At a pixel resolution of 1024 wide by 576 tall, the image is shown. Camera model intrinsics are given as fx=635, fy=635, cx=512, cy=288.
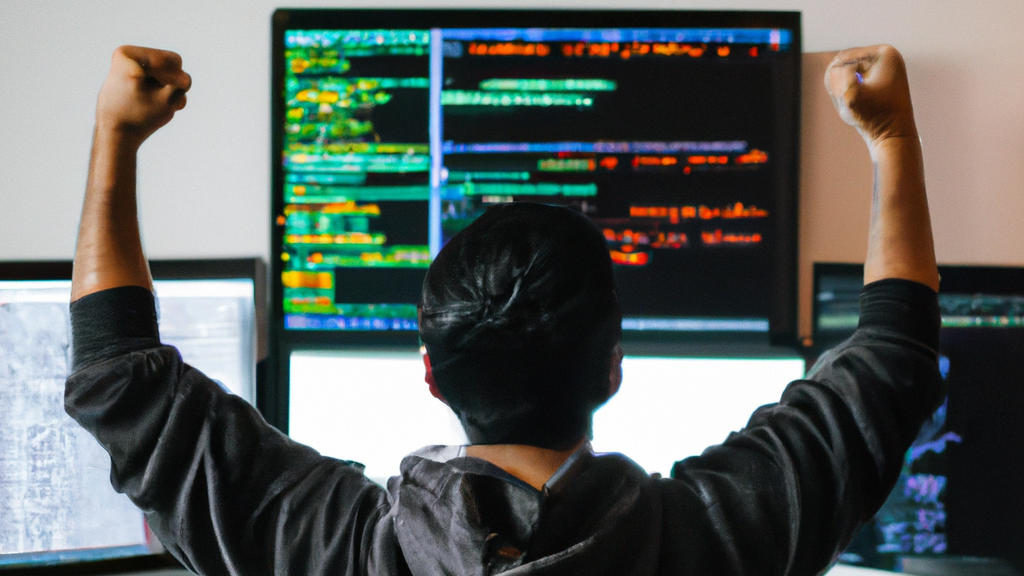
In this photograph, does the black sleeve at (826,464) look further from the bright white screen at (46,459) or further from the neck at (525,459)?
the bright white screen at (46,459)

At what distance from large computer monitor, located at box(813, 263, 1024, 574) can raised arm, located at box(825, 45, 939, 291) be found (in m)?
0.39

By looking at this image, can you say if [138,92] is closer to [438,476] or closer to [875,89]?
[438,476]

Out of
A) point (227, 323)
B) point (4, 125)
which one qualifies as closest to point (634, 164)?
point (227, 323)


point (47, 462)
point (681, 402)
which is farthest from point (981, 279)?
point (47, 462)

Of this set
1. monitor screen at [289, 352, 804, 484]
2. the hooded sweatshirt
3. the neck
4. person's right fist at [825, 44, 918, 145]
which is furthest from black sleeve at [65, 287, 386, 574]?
person's right fist at [825, 44, 918, 145]

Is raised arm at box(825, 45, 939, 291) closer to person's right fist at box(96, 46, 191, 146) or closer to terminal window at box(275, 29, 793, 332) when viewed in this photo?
terminal window at box(275, 29, 793, 332)

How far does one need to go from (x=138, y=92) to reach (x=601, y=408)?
0.65m

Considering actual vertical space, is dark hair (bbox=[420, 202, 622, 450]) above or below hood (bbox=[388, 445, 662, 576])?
above

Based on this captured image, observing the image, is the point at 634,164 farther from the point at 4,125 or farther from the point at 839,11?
the point at 4,125

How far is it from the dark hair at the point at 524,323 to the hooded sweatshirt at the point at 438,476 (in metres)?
0.04

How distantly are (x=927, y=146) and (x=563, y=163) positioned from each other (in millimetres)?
543

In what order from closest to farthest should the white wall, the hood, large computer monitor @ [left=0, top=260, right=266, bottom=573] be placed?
the hood, large computer monitor @ [left=0, top=260, right=266, bottom=573], the white wall

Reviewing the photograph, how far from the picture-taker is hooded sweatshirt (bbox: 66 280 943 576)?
0.46 meters

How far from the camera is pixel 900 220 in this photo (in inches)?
20.1
